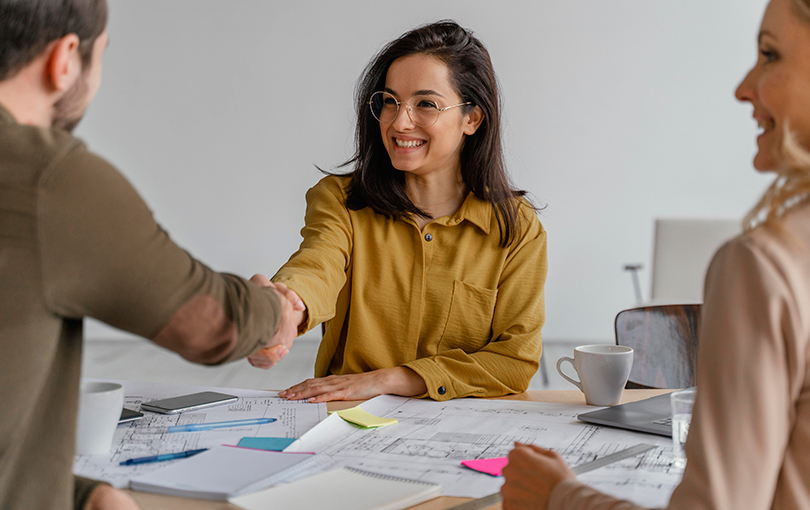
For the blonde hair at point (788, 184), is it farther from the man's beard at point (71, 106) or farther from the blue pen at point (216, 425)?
the blue pen at point (216, 425)

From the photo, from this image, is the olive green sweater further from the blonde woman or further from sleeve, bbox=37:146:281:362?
the blonde woman

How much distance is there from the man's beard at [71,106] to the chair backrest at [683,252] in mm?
3459

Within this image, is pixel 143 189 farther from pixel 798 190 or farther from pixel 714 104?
pixel 798 190

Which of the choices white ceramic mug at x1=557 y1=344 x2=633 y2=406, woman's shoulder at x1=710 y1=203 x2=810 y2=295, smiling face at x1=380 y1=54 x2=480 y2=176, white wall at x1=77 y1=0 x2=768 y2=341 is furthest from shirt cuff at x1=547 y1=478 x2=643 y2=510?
white wall at x1=77 y1=0 x2=768 y2=341

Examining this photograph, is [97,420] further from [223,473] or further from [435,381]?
[435,381]

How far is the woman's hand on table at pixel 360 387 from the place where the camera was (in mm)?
1425

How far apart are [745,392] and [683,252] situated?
3448 mm

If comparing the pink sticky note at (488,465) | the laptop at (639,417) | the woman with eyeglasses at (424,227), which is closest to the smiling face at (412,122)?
the woman with eyeglasses at (424,227)

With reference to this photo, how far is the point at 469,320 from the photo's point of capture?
1.78m

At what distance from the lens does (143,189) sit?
530 centimetres

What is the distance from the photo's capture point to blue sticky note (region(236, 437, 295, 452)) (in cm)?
111

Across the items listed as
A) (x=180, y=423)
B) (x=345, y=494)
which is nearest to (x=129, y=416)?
(x=180, y=423)

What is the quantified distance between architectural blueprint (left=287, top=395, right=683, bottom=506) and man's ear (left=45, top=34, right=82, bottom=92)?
2.04 ft

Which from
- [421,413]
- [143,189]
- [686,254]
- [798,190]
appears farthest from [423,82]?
[143,189]
